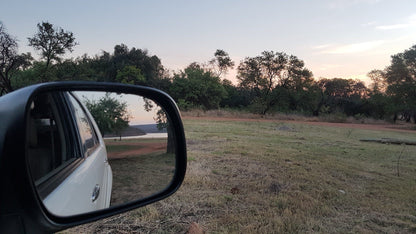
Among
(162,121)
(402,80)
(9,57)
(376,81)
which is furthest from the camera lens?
(376,81)

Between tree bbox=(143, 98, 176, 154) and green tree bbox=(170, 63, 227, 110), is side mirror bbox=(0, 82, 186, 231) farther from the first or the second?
green tree bbox=(170, 63, 227, 110)

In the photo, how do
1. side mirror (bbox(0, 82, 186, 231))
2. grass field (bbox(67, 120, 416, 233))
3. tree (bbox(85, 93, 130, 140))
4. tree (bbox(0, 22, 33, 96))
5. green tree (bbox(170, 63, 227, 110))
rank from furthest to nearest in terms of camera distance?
1. green tree (bbox(170, 63, 227, 110))
2. tree (bbox(0, 22, 33, 96))
3. grass field (bbox(67, 120, 416, 233))
4. tree (bbox(85, 93, 130, 140))
5. side mirror (bbox(0, 82, 186, 231))

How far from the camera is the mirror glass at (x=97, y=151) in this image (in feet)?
3.13

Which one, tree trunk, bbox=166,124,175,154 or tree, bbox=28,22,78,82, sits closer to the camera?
tree trunk, bbox=166,124,175,154

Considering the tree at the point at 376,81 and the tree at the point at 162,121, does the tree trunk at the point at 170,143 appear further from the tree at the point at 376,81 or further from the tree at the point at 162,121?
the tree at the point at 376,81

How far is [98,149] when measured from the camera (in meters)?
1.48

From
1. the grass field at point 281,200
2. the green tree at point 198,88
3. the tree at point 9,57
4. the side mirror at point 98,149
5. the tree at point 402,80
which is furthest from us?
the green tree at point 198,88

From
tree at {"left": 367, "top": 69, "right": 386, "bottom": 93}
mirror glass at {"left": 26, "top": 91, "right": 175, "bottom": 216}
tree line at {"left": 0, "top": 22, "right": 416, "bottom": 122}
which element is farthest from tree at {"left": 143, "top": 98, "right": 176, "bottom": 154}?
tree at {"left": 367, "top": 69, "right": 386, "bottom": 93}

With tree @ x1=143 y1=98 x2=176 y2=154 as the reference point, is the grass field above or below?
below

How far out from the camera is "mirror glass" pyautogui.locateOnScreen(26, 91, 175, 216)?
3.13 ft

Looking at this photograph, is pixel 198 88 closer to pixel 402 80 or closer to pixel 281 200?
pixel 402 80

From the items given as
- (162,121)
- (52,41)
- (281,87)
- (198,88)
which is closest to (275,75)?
(281,87)

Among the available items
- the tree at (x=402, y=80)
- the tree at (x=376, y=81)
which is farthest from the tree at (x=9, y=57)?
the tree at (x=376, y=81)

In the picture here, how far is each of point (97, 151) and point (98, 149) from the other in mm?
11
